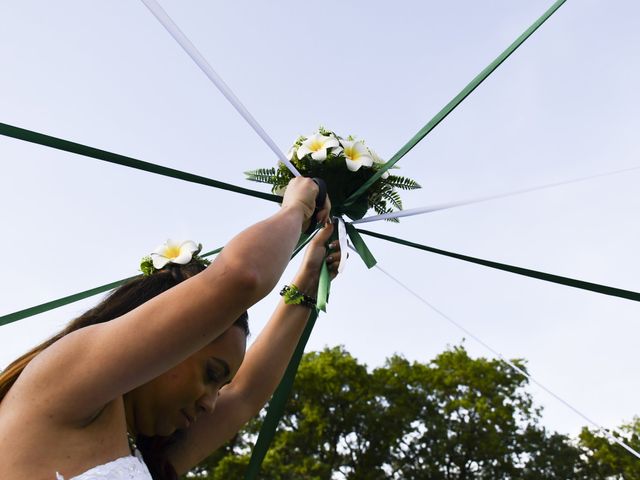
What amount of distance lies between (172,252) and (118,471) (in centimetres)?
105

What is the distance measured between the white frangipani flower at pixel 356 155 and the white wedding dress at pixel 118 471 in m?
1.81

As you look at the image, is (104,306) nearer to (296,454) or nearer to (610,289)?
(610,289)

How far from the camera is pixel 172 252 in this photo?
2797mm

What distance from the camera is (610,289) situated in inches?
122

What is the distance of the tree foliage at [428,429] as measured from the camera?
2855cm

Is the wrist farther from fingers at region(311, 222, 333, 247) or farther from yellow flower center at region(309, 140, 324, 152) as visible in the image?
yellow flower center at region(309, 140, 324, 152)

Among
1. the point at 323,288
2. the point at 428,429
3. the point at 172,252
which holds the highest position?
the point at 428,429

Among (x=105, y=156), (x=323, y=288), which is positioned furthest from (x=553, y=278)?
(x=105, y=156)

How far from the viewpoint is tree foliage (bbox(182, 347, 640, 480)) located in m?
28.5

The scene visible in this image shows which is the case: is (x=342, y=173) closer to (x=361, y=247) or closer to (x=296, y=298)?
(x=361, y=247)

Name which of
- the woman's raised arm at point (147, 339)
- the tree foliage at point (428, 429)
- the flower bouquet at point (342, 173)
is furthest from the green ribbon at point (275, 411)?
the tree foliage at point (428, 429)

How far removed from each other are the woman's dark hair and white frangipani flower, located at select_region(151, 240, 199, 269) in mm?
24

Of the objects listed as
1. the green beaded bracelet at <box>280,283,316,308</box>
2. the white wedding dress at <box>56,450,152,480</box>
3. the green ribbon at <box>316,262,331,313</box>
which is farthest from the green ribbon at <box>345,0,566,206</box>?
the white wedding dress at <box>56,450,152,480</box>

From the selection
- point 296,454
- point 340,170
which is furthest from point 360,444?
point 340,170
